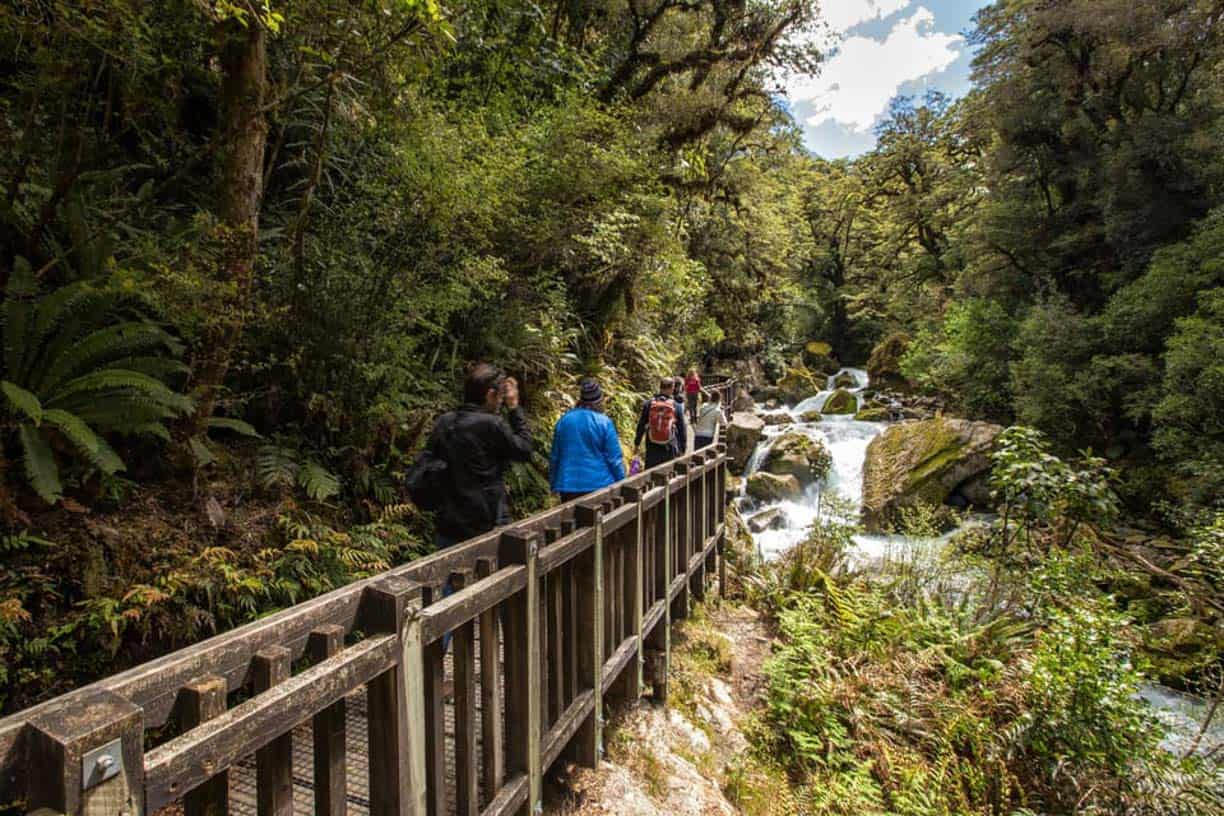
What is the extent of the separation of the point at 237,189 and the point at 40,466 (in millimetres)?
2142

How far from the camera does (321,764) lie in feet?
5.53

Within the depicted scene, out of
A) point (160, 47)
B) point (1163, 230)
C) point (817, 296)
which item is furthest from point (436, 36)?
point (817, 296)

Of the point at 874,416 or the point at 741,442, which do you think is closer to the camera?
the point at 741,442

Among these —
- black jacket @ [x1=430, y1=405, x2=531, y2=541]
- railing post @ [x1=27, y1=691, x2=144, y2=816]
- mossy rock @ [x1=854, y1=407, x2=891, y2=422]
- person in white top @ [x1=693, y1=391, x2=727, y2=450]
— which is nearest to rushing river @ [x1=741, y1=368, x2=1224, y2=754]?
mossy rock @ [x1=854, y1=407, x2=891, y2=422]

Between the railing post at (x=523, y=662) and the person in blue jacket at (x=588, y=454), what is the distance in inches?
78.3

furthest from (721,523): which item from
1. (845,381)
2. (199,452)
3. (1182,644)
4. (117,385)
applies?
(845,381)

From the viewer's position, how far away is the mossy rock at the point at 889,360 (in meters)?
24.6

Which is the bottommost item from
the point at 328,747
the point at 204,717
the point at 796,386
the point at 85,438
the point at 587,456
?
the point at 328,747

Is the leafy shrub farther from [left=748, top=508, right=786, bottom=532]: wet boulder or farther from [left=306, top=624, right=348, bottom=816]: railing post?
[left=306, top=624, right=348, bottom=816]: railing post

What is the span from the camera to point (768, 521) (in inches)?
506

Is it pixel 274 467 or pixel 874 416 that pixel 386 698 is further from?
pixel 874 416

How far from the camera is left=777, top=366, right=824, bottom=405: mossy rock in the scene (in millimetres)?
26688

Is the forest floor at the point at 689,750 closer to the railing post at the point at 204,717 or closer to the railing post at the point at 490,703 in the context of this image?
the railing post at the point at 490,703

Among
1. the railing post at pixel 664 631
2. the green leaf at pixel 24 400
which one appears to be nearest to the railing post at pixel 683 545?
the railing post at pixel 664 631
